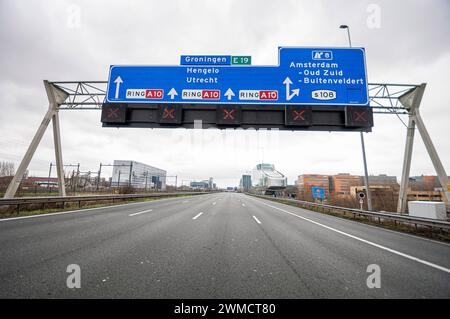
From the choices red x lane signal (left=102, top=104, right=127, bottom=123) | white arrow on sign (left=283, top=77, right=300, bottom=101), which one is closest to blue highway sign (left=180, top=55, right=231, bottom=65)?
white arrow on sign (left=283, top=77, right=300, bottom=101)

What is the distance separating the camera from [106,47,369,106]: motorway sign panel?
28.9ft

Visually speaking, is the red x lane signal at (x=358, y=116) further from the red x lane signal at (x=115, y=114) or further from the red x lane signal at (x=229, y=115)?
the red x lane signal at (x=115, y=114)

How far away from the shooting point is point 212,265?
11.1ft

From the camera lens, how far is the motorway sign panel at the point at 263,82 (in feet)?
28.9

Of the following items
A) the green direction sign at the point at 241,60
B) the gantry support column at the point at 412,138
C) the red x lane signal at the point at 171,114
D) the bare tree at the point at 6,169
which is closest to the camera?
the red x lane signal at the point at 171,114

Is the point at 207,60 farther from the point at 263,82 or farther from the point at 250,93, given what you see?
the point at 263,82

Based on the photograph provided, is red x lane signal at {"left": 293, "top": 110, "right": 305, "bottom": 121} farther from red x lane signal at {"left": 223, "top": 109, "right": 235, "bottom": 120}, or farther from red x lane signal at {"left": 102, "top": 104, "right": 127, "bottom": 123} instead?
red x lane signal at {"left": 102, "top": 104, "right": 127, "bottom": 123}

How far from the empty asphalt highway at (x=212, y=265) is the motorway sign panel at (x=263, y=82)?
6.45 meters

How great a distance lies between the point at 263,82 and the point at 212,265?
27.9ft

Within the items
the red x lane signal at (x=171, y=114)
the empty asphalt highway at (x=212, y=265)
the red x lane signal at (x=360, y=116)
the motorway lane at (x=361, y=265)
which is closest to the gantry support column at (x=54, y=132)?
the empty asphalt highway at (x=212, y=265)

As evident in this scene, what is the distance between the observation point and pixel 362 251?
176 inches

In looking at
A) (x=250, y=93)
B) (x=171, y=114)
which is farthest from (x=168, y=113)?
(x=250, y=93)

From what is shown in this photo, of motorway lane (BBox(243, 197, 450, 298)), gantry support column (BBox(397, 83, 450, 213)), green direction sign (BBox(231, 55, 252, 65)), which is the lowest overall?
motorway lane (BBox(243, 197, 450, 298))

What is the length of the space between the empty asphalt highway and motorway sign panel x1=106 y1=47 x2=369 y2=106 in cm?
645
